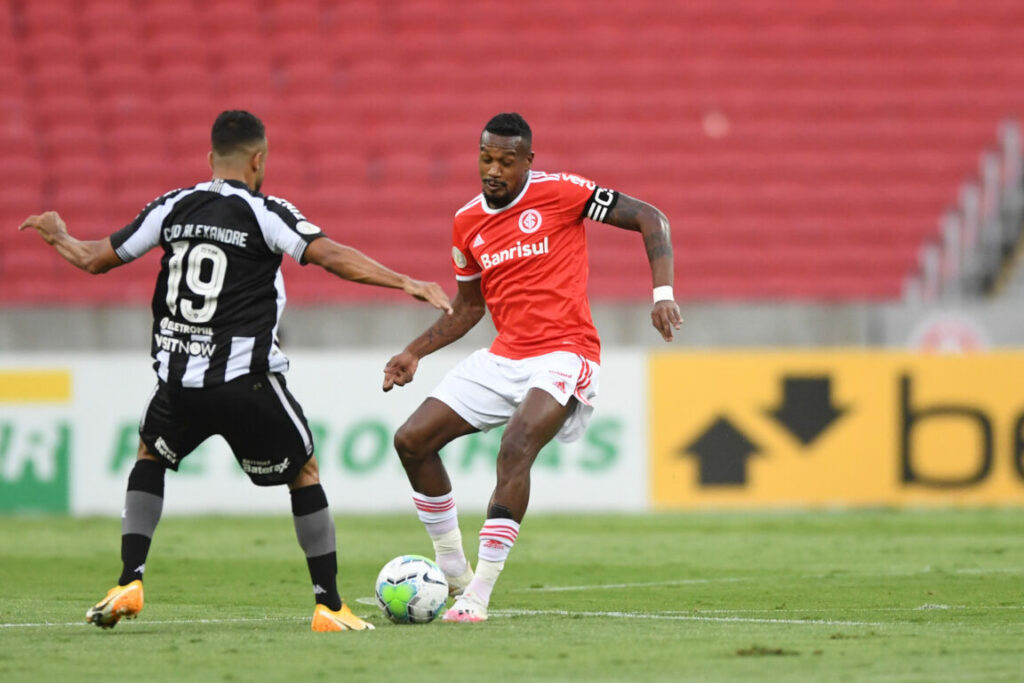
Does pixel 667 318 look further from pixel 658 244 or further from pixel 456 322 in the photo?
pixel 456 322

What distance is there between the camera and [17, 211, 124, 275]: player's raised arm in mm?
6582

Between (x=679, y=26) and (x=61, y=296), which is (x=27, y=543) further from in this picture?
(x=679, y=26)

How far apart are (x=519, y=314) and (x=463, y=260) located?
46cm

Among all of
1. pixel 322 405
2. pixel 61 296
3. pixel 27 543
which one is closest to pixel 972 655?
pixel 27 543

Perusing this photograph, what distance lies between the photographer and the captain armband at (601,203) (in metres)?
7.40

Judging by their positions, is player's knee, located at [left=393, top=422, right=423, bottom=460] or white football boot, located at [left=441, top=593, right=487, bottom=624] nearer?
white football boot, located at [left=441, top=593, right=487, bottom=624]

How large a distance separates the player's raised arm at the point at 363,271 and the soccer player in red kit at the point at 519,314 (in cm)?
105

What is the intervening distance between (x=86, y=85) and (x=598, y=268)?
676cm

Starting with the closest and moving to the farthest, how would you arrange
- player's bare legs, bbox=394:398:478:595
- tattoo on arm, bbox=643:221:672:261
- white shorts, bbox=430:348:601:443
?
1. tattoo on arm, bbox=643:221:672:261
2. white shorts, bbox=430:348:601:443
3. player's bare legs, bbox=394:398:478:595

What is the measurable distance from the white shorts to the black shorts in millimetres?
1041

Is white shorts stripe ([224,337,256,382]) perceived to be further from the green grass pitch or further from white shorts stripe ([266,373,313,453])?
the green grass pitch

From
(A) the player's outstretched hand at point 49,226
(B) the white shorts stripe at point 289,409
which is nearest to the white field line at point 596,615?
(B) the white shorts stripe at point 289,409

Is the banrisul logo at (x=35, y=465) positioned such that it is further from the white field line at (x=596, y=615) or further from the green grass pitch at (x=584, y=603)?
the white field line at (x=596, y=615)

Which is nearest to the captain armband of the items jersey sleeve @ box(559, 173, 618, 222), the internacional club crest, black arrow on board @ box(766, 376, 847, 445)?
jersey sleeve @ box(559, 173, 618, 222)
